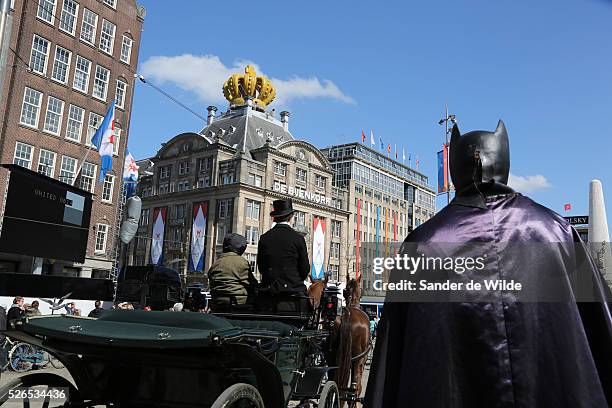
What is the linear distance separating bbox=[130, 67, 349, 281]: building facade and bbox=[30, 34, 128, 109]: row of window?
104ft

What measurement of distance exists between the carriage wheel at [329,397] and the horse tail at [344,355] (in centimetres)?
124

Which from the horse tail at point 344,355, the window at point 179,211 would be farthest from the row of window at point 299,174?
the horse tail at point 344,355

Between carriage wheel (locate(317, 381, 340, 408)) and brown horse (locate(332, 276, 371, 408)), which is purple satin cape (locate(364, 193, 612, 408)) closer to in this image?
carriage wheel (locate(317, 381, 340, 408))

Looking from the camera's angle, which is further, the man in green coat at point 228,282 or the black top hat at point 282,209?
the black top hat at point 282,209

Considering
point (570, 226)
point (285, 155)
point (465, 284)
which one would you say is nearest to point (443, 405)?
point (465, 284)

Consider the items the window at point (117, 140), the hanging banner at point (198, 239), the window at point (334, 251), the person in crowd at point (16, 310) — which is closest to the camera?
the person in crowd at point (16, 310)

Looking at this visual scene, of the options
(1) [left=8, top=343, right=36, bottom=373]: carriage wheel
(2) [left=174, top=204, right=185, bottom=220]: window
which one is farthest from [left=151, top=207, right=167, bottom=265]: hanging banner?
(1) [left=8, top=343, right=36, bottom=373]: carriage wheel

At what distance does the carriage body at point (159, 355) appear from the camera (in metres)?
3.67

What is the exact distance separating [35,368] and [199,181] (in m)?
59.9

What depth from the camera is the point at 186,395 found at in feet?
13.5

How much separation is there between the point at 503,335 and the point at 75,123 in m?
32.0

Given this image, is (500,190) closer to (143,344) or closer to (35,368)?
(143,344)

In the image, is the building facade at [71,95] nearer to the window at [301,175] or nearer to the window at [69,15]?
the window at [69,15]

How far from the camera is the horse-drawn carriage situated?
3643 millimetres
